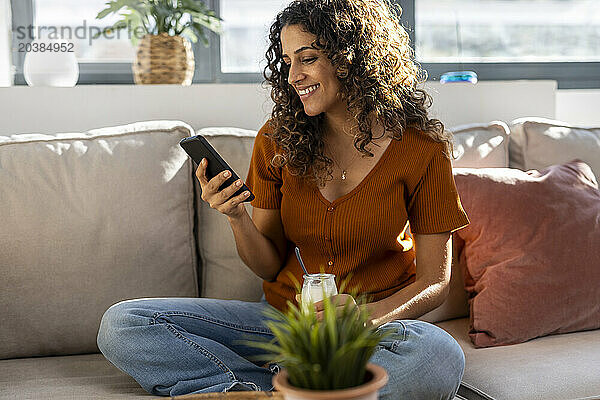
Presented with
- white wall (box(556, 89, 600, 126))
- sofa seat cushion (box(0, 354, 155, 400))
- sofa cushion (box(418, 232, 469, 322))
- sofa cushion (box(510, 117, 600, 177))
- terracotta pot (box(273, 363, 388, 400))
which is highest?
white wall (box(556, 89, 600, 126))

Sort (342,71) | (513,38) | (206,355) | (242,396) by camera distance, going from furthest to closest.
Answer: (513,38), (342,71), (206,355), (242,396)

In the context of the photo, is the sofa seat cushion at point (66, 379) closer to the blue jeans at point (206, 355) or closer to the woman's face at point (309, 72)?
the blue jeans at point (206, 355)

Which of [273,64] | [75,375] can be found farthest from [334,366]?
[273,64]

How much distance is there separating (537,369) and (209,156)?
0.85 m

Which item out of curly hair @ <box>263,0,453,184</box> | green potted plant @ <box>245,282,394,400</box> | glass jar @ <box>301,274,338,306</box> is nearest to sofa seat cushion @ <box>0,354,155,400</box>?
glass jar @ <box>301,274,338,306</box>

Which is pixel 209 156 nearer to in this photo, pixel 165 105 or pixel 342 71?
pixel 342 71

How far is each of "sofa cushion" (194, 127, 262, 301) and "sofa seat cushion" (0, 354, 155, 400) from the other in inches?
14.0

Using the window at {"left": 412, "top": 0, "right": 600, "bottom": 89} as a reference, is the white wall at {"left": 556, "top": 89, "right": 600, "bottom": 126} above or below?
below

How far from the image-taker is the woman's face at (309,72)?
5.61ft

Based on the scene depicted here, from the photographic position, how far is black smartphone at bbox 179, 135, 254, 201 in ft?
5.19

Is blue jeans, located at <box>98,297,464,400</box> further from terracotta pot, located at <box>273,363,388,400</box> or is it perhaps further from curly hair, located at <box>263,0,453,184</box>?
terracotta pot, located at <box>273,363,388,400</box>

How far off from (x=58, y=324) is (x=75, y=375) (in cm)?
20

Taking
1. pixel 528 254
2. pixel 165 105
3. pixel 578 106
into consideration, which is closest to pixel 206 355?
pixel 528 254

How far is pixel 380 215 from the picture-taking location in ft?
5.65
